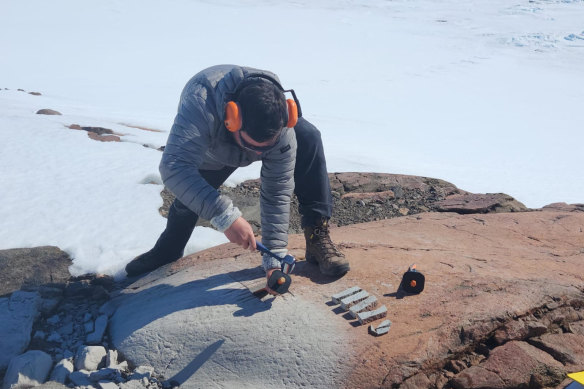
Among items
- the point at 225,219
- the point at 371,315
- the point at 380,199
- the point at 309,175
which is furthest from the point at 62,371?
the point at 380,199

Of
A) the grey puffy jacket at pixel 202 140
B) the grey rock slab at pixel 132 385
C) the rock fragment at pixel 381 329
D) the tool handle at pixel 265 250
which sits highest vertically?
the grey puffy jacket at pixel 202 140

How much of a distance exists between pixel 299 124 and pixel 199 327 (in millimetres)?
1274

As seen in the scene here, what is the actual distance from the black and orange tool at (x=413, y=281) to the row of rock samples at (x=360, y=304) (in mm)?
220

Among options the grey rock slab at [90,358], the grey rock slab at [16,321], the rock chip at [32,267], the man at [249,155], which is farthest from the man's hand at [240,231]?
the rock chip at [32,267]

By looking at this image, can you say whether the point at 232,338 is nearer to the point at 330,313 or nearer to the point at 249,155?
the point at 330,313

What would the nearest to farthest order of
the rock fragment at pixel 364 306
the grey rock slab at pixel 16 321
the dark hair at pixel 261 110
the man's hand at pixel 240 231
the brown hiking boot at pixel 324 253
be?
the dark hair at pixel 261 110 < the man's hand at pixel 240 231 < the rock fragment at pixel 364 306 < the grey rock slab at pixel 16 321 < the brown hiking boot at pixel 324 253

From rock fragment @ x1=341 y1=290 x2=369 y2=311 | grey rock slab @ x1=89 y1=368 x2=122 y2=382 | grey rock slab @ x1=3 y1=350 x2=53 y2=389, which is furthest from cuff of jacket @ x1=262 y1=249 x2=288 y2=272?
grey rock slab @ x1=3 y1=350 x2=53 y2=389

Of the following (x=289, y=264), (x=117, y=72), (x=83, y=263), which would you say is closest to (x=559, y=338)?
(x=289, y=264)

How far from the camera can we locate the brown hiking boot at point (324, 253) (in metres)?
3.21

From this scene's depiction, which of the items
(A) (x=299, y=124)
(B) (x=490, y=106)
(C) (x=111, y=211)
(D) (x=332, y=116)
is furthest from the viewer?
(B) (x=490, y=106)

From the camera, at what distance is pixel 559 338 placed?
112 inches

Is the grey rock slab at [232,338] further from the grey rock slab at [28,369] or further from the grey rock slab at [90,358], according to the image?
the grey rock slab at [28,369]

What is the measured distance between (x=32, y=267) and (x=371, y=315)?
2455 mm

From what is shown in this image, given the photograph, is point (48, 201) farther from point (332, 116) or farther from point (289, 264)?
point (332, 116)
